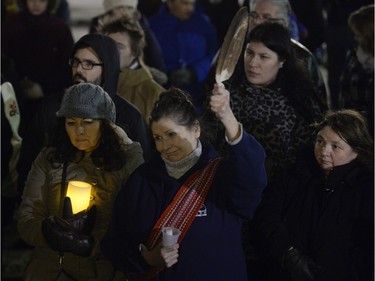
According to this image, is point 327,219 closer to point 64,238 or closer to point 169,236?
point 169,236

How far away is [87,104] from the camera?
16.1ft

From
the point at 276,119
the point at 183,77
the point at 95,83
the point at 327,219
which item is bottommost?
the point at 183,77

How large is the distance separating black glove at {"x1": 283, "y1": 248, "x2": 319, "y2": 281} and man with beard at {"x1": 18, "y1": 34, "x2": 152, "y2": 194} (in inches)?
50.0

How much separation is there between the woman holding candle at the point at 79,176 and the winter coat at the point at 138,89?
142 cm

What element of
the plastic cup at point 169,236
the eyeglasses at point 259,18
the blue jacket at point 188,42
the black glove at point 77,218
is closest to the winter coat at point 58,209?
the black glove at point 77,218

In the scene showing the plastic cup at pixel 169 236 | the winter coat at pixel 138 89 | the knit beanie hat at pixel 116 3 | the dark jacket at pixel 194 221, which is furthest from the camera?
the knit beanie hat at pixel 116 3

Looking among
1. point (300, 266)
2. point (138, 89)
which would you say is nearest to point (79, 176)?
point (300, 266)

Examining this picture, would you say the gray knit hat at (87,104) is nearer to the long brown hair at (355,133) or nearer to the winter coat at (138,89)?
the long brown hair at (355,133)

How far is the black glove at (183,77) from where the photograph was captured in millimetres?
7745

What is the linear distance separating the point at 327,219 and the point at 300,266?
11.4 inches

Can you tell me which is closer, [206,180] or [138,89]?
[206,180]

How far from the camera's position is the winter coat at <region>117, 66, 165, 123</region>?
6.39m

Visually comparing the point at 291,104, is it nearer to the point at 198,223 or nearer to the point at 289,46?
the point at 289,46

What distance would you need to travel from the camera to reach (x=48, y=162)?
4891 millimetres
